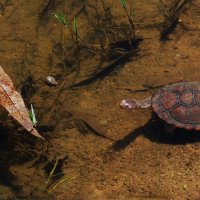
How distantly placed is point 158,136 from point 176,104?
0.44 meters

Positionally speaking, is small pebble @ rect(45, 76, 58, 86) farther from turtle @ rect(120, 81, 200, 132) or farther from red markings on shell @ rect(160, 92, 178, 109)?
red markings on shell @ rect(160, 92, 178, 109)

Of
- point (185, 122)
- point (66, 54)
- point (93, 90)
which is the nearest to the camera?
point (185, 122)

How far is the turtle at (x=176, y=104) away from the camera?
15.8ft

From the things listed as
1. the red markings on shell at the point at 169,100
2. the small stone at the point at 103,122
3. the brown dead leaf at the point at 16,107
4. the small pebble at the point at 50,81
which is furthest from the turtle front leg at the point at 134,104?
the brown dead leaf at the point at 16,107

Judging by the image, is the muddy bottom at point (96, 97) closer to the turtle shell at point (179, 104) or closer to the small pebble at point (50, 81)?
the small pebble at point (50, 81)

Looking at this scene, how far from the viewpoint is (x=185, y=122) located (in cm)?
484

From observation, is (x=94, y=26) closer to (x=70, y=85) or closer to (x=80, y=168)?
(x=70, y=85)

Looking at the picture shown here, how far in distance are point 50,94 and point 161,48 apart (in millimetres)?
1662

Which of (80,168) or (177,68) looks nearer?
(80,168)

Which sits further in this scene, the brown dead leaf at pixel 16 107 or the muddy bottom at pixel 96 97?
the muddy bottom at pixel 96 97

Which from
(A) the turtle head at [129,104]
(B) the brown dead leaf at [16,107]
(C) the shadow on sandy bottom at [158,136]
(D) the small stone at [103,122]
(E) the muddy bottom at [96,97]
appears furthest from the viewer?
(D) the small stone at [103,122]

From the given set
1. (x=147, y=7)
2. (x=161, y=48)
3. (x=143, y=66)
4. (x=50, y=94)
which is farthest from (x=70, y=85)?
(x=147, y=7)

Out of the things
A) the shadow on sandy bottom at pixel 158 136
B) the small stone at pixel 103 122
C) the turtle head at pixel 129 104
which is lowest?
the shadow on sandy bottom at pixel 158 136

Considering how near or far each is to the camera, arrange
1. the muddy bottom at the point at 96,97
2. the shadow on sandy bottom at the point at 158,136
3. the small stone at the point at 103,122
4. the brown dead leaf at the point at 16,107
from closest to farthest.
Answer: the brown dead leaf at the point at 16,107 < the muddy bottom at the point at 96,97 < the shadow on sandy bottom at the point at 158,136 < the small stone at the point at 103,122
